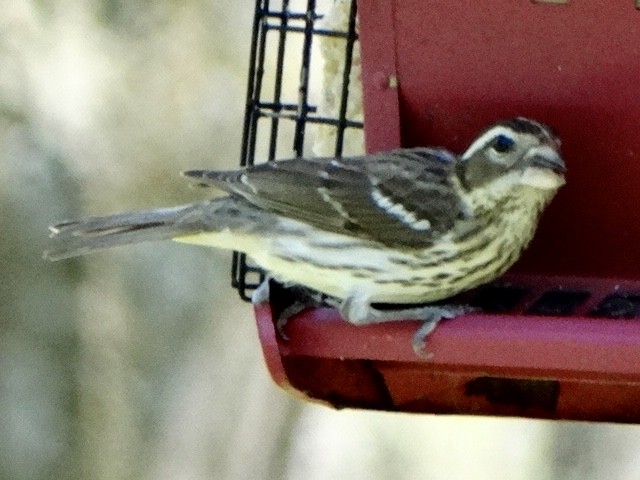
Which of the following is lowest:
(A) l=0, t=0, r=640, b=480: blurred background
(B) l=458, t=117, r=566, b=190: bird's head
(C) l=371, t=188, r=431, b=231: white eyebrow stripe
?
(A) l=0, t=0, r=640, b=480: blurred background

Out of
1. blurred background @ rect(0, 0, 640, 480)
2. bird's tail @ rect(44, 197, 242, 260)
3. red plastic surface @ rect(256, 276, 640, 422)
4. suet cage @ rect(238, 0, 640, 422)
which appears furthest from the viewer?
blurred background @ rect(0, 0, 640, 480)

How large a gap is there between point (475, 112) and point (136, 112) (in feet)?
5.58

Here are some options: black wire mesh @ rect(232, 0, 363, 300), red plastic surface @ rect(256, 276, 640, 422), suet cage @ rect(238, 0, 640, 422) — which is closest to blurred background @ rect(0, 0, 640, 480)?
black wire mesh @ rect(232, 0, 363, 300)

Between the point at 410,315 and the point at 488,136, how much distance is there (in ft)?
0.95

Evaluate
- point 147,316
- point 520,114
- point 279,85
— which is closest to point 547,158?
point 520,114

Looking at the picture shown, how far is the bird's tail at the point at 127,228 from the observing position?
6.59 feet

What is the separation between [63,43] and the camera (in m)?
3.44

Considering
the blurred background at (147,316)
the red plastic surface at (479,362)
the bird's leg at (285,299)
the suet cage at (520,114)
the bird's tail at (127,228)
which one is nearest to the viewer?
the red plastic surface at (479,362)

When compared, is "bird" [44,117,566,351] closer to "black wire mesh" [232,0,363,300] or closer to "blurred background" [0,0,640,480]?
"black wire mesh" [232,0,363,300]

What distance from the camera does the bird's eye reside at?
1.81 metres

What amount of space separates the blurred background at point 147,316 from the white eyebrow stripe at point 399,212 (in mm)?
1535

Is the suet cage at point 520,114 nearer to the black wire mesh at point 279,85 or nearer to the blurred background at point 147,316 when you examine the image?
the black wire mesh at point 279,85

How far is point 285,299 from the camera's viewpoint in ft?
6.25

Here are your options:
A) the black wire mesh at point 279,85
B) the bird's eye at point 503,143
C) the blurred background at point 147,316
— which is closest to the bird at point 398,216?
the bird's eye at point 503,143
